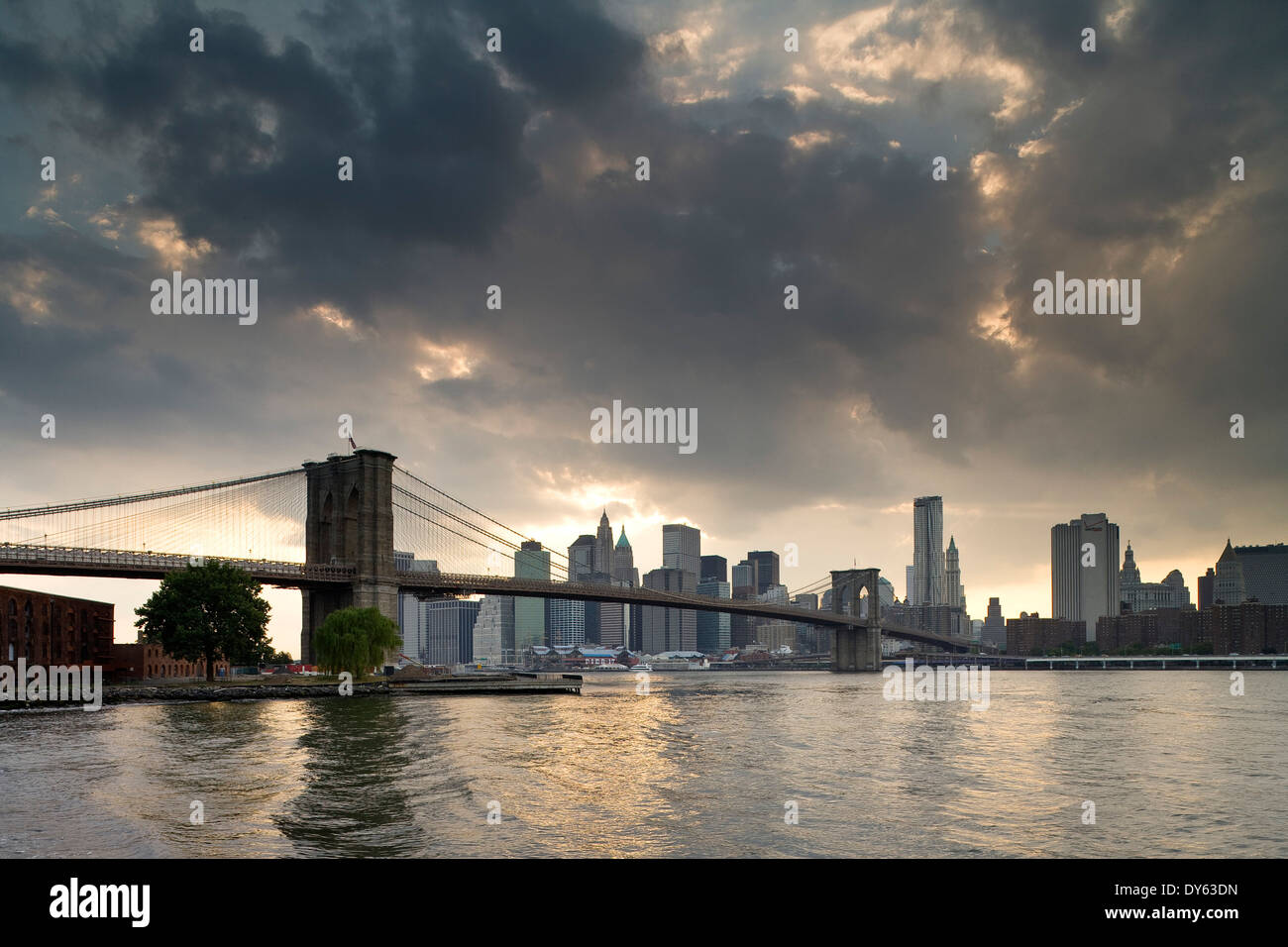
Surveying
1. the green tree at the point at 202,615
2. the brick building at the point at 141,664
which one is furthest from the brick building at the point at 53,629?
the green tree at the point at 202,615

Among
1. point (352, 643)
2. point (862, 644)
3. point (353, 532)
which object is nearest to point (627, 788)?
point (352, 643)

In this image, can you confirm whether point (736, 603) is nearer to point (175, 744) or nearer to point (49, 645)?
point (49, 645)

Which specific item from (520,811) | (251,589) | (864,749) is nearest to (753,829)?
(520,811)

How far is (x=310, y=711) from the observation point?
58594 mm

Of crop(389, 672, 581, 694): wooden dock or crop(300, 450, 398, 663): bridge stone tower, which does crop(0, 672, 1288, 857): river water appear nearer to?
crop(389, 672, 581, 694): wooden dock

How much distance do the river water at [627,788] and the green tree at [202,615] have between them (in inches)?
1044

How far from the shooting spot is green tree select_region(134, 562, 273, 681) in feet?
260

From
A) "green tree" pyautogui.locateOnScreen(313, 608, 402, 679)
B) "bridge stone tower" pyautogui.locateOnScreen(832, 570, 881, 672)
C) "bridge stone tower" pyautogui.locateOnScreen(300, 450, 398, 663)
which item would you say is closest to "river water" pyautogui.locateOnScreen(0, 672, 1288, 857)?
"green tree" pyautogui.locateOnScreen(313, 608, 402, 679)

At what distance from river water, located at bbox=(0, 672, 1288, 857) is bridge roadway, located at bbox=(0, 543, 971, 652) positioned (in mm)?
29127

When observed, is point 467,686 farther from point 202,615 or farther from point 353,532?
point 202,615

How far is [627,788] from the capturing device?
27531 mm

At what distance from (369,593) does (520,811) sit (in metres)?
77.7

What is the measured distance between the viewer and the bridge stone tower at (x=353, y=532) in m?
97.5
